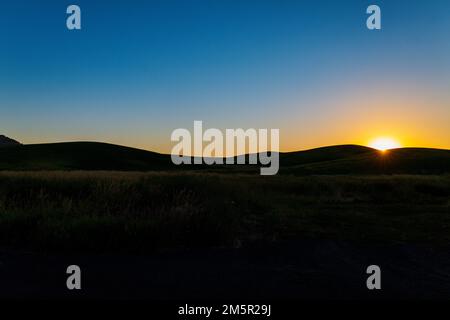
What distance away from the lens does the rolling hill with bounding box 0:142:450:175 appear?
261 feet

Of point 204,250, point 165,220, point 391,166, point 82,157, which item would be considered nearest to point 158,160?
point 82,157

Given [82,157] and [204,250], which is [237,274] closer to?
[204,250]

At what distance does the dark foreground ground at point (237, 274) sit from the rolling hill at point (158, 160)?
196ft

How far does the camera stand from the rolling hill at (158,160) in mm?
79562

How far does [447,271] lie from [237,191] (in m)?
10.3

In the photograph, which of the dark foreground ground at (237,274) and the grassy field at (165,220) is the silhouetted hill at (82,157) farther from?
the dark foreground ground at (237,274)

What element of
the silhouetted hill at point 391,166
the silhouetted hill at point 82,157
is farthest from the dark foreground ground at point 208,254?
the silhouetted hill at point 82,157

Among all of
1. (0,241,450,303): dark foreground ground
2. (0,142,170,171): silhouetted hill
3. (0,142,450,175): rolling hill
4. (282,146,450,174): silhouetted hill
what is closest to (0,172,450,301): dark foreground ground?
(0,241,450,303): dark foreground ground

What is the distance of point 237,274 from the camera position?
231 inches

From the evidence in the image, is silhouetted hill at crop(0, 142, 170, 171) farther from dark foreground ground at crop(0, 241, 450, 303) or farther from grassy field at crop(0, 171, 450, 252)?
dark foreground ground at crop(0, 241, 450, 303)

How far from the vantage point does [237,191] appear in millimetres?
16422

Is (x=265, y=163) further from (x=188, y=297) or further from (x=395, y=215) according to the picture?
(x=188, y=297)

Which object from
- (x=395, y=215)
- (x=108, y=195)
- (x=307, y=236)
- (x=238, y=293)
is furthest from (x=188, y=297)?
(x=395, y=215)

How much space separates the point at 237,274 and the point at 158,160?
4447 inches
